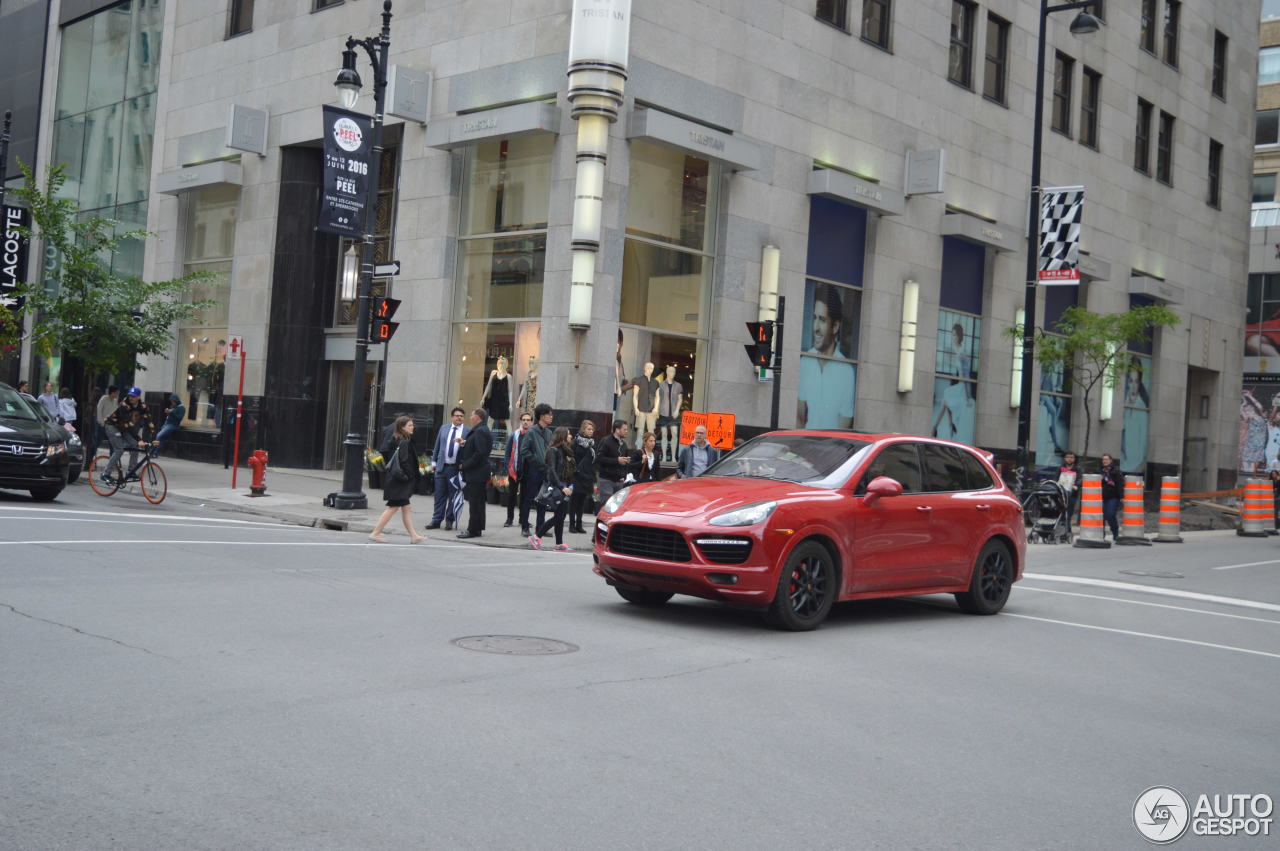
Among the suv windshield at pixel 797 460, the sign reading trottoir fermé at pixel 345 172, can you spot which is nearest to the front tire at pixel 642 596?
the suv windshield at pixel 797 460

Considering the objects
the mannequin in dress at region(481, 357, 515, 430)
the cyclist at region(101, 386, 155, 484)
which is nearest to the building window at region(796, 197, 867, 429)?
the mannequin in dress at region(481, 357, 515, 430)

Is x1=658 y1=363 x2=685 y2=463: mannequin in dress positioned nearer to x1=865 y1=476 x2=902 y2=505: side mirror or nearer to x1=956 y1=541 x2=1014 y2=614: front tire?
x1=956 y1=541 x2=1014 y2=614: front tire

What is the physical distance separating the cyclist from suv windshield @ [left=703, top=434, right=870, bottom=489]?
13.1 metres

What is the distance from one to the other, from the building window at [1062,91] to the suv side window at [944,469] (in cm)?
2606

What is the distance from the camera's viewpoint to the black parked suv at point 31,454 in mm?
17422

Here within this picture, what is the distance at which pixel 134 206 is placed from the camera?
3500cm

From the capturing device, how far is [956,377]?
31.4 metres

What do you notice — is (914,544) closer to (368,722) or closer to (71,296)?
(368,722)

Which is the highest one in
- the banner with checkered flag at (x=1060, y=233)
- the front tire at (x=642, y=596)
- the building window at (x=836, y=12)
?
the building window at (x=836, y=12)

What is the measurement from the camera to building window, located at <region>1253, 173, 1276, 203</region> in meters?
57.0

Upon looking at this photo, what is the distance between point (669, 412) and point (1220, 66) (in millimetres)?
30639

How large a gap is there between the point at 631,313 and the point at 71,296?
12294mm

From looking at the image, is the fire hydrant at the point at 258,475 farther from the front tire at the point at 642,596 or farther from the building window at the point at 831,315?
the front tire at the point at 642,596

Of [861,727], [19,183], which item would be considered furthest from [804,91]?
[19,183]
